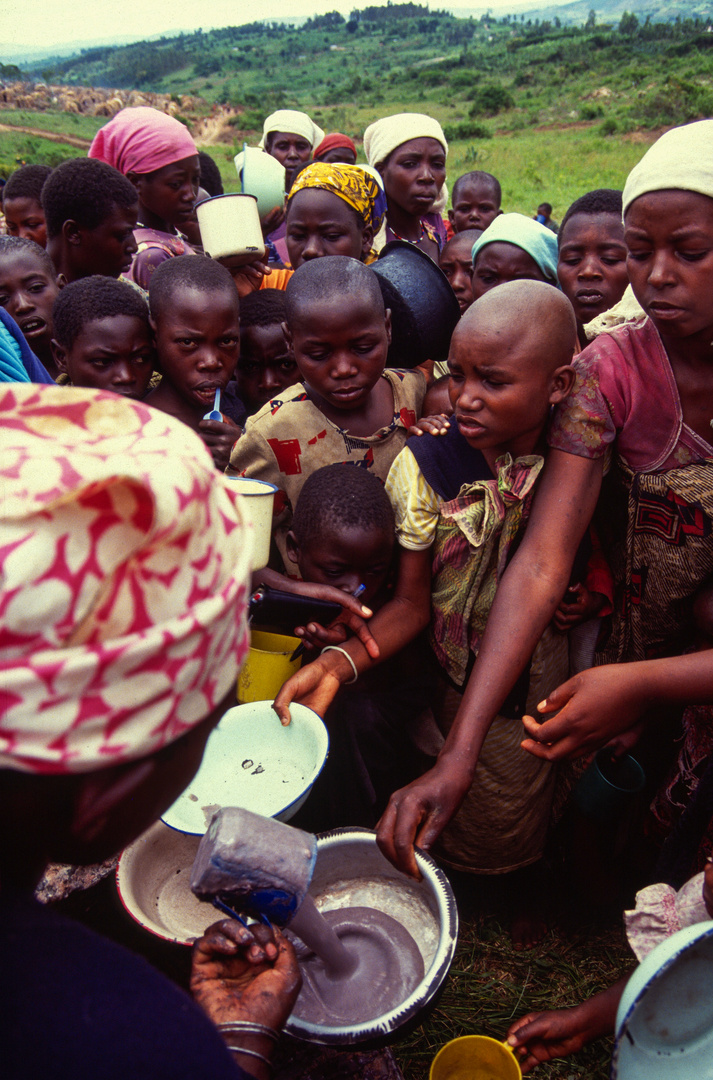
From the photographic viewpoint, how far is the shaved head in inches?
73.4

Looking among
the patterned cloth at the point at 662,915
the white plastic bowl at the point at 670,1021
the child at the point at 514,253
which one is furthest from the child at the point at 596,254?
the white plastic bowl at the point at 670,1021

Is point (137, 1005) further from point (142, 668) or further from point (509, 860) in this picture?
point (509, 860)

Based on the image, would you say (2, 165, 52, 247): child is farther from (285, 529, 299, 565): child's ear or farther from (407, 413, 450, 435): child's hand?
(407, 413, 450, 435): child's hand

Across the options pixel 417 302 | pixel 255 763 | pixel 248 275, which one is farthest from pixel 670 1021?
pixel 248 275

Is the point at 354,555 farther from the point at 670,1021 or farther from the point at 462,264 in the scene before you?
the point at 462,264

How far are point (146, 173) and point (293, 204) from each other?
0.96m

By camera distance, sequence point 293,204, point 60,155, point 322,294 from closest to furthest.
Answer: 1. point 322,294
2. point 293,204
3. point 60,155

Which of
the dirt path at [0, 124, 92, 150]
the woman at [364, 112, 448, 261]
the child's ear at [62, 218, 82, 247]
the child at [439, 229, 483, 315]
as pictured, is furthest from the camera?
the dirt path at [0, 124, 92, 150]

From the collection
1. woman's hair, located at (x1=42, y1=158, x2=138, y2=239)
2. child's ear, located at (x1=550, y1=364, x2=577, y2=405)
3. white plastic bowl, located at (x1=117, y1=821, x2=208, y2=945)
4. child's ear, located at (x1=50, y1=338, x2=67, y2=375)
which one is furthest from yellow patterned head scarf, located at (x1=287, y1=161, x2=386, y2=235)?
white plastic bowl, located at (x1=117, y1=821, x2=208, y2=945)

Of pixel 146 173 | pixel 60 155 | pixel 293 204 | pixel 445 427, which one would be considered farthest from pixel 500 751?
pixel 60 155

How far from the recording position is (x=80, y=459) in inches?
29.0

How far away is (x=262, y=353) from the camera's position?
2988 millimetres

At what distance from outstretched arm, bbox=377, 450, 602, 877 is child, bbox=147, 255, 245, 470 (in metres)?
1.22

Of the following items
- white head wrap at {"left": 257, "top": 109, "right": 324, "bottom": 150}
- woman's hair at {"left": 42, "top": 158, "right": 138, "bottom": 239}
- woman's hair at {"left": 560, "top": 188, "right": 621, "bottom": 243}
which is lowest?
woman's hair at {"left": 560, "top": 188, "right": 621, "bottom": 243}
